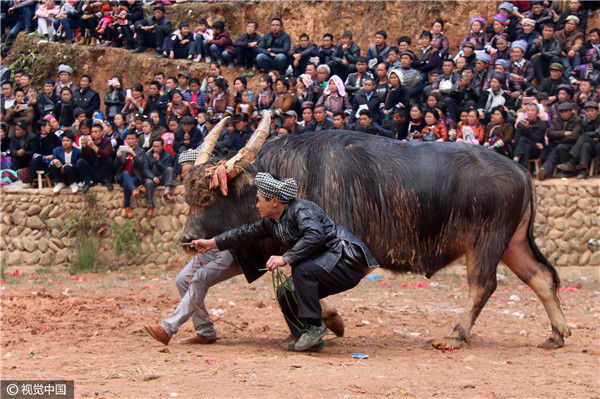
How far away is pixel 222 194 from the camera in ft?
21.3

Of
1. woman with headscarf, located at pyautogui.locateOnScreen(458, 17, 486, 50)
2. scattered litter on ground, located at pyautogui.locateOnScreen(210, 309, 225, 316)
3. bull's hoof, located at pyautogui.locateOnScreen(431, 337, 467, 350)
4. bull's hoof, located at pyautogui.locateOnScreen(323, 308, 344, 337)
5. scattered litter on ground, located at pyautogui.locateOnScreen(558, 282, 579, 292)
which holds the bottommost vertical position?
scattered litter on ground, located at pyautogui.locateOnScreen(558, 282, 579, 292)

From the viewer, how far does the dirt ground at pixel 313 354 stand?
4.97 metres

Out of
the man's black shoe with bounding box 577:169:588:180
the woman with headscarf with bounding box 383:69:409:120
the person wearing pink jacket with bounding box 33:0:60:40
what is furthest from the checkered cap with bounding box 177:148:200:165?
→ the person wearing pink jacket with bounding box 33:0:60:40

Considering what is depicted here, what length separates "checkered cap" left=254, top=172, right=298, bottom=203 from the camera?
579 cm

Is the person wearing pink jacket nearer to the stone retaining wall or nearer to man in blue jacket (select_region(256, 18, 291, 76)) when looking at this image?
man in blue jacket (select_region(256, 18, 291, 76))

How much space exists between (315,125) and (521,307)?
15.2ft

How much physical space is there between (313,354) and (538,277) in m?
2.34

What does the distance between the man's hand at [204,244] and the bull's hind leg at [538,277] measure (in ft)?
9.43

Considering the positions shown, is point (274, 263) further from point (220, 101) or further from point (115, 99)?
point (115, 99)

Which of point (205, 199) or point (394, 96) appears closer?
point (205, 199)

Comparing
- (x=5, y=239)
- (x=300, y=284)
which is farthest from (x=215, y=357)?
(x=5, y=239)

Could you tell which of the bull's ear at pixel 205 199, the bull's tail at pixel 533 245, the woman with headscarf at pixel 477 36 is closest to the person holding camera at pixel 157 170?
the woman with headscarf at pixel 477 36

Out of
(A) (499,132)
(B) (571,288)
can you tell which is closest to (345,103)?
(A) (499,132)

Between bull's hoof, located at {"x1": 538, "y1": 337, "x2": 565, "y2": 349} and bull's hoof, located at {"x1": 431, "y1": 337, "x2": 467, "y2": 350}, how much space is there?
811mm
